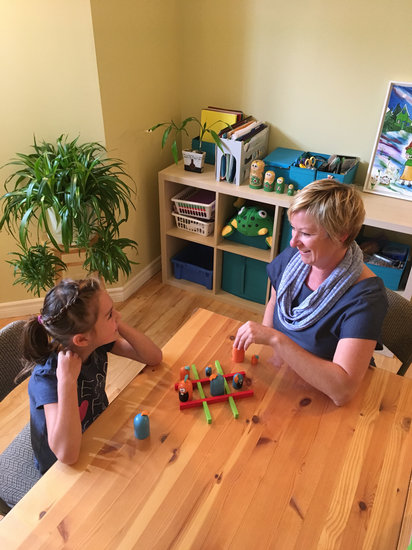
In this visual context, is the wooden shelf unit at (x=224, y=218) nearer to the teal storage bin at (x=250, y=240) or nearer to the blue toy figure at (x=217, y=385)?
the teal storage bin at (x=250, y=240)

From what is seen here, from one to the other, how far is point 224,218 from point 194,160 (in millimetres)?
379

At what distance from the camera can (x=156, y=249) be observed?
3.06m

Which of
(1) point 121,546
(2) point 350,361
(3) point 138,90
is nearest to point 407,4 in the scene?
(3) point 138,90

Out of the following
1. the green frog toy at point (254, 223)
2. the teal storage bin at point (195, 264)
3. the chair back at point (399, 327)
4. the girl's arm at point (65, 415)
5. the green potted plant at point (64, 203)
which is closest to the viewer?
the girl's arm at point (65, 415)

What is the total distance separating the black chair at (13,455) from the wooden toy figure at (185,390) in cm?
47

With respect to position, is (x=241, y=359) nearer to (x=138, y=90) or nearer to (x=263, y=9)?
(x=138, y=90)

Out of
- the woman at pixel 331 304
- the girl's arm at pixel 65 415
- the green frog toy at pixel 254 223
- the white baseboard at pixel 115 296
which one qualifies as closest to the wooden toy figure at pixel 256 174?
the green frog toy at pixel 254 223

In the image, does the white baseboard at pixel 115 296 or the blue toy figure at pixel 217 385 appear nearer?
the blue toy figure at pixel 217 385

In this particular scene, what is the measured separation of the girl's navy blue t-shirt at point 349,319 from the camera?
1218 mm

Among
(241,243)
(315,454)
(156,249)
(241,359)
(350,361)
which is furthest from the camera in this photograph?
(156,249)

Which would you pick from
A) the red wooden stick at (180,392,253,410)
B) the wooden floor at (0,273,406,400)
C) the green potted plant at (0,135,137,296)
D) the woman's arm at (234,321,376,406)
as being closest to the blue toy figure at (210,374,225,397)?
the red wooden stick at (180,392,253,410)

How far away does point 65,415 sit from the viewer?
3.43 feet

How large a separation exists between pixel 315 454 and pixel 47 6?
2105 mm

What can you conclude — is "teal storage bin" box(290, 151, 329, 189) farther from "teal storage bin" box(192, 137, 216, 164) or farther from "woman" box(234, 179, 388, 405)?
"woman" box(234, 179, 388, 405)
